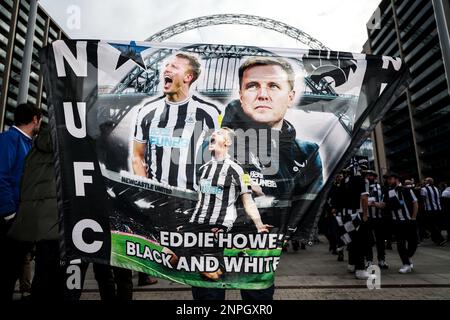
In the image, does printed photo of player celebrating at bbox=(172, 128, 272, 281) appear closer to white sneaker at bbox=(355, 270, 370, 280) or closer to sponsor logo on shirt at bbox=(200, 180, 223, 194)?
sponsor logo on shirt at bbox=(200, 180, 223, 194)

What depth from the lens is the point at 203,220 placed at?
2.72 meters

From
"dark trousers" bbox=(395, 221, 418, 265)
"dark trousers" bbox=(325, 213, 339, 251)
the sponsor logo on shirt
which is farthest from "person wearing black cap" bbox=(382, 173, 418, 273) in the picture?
the sponsor logo on shirt

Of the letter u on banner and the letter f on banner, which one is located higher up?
the letter u on banner

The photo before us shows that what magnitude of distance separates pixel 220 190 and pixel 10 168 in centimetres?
186

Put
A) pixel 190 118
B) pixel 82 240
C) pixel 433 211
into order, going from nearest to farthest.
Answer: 1. pixel 82 240
2. pixel 190 118
3. pixel 433 211

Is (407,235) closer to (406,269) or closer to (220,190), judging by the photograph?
(406,269)

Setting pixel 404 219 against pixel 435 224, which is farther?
pixel 435 224

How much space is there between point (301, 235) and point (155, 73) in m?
1.86

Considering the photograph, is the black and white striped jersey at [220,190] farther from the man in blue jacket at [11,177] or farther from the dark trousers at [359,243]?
the dark trousers at [359,243]

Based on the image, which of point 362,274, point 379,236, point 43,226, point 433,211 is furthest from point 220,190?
point 433,211

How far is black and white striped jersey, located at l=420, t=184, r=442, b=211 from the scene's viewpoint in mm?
9891

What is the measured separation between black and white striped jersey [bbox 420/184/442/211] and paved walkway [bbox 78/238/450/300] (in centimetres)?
368

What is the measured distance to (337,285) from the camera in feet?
15.3

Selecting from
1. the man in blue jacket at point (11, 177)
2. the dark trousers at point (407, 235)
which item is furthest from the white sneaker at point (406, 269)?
the man in blue jacket at point (11, 177)
